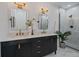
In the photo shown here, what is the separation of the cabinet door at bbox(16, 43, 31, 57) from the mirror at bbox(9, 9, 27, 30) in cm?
90

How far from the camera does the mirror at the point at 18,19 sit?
4195mm

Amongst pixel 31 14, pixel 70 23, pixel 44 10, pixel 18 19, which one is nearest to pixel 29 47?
pixel 18 19

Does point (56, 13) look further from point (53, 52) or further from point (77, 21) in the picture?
point (53, 52)

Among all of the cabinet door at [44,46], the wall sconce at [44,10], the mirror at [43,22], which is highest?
the wall sconce at [44,10]

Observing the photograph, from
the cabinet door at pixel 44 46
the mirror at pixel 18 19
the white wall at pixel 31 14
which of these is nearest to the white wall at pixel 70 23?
the white wall at pixel 31 14

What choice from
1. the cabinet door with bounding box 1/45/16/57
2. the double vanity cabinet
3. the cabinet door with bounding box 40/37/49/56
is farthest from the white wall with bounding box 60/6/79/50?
the cabinet door with bounding box 1/45/16/57

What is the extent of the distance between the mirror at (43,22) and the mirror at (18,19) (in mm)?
1039

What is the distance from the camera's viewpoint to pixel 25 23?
15.3 feet

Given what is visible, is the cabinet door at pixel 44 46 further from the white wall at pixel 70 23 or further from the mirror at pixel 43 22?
the white wall at pixel 70 23

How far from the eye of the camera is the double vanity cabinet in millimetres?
3168

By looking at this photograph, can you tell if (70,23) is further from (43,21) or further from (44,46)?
(44,46)

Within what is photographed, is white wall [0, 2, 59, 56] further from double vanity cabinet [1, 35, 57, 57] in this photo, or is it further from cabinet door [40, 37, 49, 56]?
cabinet door [40, 37, 49, 56]

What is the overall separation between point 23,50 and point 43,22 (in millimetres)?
2424

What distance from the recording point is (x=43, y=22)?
573cm
